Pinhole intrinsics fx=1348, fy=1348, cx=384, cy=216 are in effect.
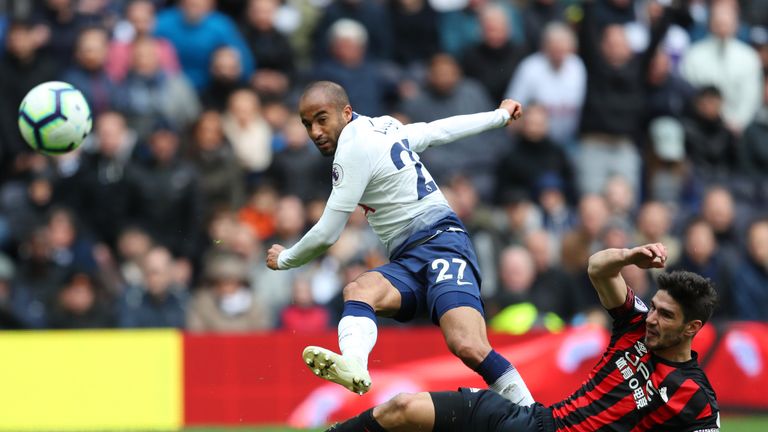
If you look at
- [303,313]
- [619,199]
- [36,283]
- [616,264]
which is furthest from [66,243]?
[616,264]

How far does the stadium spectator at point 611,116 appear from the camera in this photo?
15.7 metres

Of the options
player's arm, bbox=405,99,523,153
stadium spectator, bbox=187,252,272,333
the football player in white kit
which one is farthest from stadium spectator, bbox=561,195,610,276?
the football player in white kit

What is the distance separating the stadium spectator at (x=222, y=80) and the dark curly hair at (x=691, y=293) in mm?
8457

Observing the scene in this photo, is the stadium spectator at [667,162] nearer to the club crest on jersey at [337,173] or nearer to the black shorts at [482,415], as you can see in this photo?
the club crest on jersey at [337,173]

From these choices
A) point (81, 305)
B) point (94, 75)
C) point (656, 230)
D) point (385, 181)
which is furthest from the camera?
point (94, 75)

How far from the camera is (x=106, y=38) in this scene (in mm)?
15039

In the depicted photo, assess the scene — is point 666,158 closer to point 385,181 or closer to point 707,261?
point 707,261

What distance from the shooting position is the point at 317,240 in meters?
Result: 8.63

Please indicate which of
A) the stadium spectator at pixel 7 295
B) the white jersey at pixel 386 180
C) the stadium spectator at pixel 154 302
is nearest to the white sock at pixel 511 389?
the white jersey at pixel 386 180

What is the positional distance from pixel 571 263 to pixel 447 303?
19.7 ft

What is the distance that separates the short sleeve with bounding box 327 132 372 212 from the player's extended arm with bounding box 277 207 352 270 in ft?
0.20

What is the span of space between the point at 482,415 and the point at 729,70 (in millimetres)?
9968

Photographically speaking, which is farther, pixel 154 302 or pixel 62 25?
pixel 62 25

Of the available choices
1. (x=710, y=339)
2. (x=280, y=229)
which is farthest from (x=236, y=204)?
(x=710, y=339)
